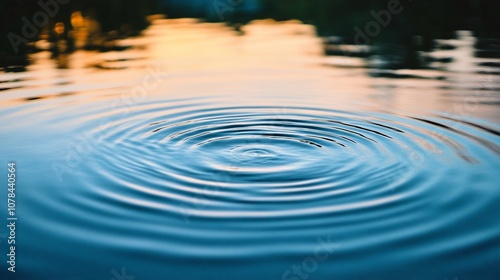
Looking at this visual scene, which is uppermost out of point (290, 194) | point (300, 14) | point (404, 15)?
point (300, 14)

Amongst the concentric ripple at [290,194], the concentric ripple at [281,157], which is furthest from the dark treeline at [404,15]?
A: the concentric ripple at [290,194]

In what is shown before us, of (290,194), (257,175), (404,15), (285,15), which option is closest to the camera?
(290,194)

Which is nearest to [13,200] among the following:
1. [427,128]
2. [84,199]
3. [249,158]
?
[84,199]

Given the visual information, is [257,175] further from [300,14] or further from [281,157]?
[300,14]

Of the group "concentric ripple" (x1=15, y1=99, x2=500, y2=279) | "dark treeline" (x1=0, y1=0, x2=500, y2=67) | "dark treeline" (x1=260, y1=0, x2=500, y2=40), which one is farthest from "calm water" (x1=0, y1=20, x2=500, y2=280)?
"dark treeline" (x1=260, y1=0, x2=500, y2=40)

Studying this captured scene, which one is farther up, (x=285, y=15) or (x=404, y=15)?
(x=285, y=15)

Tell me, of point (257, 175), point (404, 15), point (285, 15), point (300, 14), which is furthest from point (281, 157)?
point (300, 14)

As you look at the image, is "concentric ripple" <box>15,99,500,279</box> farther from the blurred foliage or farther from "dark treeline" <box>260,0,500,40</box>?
"dark treeline" <box>260,0,500,40</box>

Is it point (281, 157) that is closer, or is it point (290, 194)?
point (290, 194)
